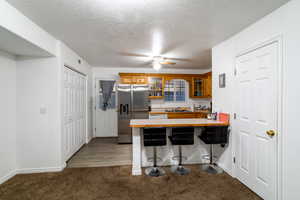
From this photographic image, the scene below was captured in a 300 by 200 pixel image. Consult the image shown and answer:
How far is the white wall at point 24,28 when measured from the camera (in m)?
1.60

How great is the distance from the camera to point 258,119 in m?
2.00

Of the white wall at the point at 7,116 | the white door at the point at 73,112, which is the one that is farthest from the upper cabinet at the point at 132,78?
the white wall at the point at 7,116

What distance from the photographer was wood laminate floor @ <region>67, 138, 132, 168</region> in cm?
301

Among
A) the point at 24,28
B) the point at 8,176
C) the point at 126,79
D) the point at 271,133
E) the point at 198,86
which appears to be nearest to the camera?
the point at 271,133

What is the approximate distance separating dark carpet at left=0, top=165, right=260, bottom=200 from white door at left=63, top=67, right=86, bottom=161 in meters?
0.71

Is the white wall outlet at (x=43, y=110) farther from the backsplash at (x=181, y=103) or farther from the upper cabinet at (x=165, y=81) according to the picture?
the backsplash at (x=181, y=103)

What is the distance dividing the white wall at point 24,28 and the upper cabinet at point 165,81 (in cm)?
246

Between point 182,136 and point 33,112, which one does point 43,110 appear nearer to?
point 33,112

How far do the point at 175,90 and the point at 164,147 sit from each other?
2.95 metres

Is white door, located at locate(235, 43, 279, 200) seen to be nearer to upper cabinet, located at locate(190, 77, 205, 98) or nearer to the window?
upper cabinet, located at locate(190, 77, 205, 98)

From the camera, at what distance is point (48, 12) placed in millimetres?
1807

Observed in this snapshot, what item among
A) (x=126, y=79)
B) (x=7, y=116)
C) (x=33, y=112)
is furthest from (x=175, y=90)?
(x=7, y=116)

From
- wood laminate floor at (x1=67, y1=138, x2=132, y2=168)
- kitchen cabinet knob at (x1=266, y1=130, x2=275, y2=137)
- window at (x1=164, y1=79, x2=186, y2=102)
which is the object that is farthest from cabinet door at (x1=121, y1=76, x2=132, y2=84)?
kitchen cabinet knob at (x1=266, y1=130, x2=275, y2=137)

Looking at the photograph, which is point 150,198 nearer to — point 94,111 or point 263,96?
point 263,96
